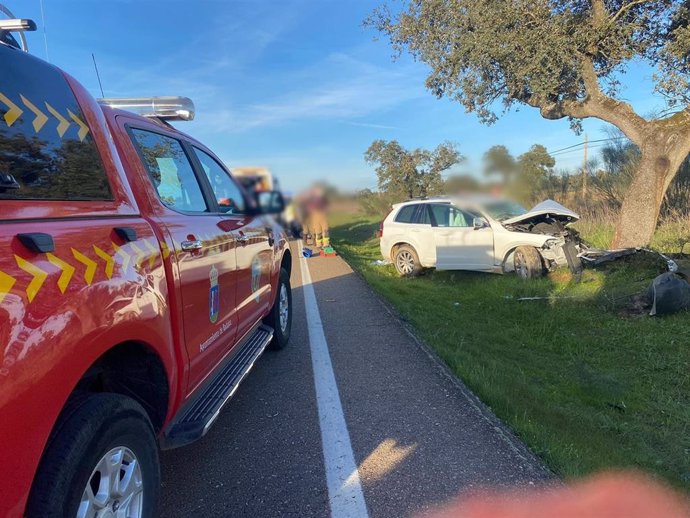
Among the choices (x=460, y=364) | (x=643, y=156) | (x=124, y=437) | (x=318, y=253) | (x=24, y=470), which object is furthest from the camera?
(x=318, y=253)

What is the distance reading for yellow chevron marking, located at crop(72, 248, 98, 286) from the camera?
1750 millimetres

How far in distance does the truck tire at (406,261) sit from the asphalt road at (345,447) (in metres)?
6.27

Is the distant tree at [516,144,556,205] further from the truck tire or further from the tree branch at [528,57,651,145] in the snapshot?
the truck tire

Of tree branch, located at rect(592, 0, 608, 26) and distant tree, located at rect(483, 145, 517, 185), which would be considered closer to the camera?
distant tree, located at rect(483, 145, 517, 185)

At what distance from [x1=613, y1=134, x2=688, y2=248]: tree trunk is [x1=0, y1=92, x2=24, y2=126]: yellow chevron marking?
1223 cm

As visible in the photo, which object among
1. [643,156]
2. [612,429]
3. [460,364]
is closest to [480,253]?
[643,156]

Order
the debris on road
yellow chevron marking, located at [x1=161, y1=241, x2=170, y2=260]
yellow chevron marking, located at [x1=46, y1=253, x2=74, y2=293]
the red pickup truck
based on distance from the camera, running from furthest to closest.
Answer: the debris on road < yellow chevron marking, located at [x1=161, y1=241, x2=170, y2=260] < yellow chevron marking, located at [x1=46, y1=253, x2=74, y2=293] < the red pickup truck

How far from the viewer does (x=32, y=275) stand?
151cm

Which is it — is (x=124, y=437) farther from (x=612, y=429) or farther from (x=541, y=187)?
(x=541, y=187)

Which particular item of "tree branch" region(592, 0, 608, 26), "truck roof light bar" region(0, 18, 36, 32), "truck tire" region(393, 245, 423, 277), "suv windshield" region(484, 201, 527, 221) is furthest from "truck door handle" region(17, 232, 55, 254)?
"tree branch" region(592, 0, 608, 26)

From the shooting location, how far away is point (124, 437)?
6.29 ft

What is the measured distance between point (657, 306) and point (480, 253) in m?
3.81

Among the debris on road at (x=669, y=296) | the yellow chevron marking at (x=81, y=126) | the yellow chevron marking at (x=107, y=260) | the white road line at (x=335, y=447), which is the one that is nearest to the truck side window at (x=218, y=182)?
the yellow chevron marking at (x=81, y=126)

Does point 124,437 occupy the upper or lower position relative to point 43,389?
lower
